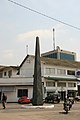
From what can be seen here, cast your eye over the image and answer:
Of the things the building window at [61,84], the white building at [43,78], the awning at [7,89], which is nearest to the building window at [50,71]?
the white building at [43,78]

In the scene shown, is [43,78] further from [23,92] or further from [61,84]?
[61,84]

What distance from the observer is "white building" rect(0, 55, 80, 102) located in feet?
174

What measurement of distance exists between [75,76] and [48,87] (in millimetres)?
8948

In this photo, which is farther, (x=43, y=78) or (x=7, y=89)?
(x=43, y=78)

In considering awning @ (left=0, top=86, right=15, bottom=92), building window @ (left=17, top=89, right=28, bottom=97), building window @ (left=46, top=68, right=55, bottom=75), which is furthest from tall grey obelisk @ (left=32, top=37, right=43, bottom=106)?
building window @ (left=46, top=68, right=55, bottom=75)

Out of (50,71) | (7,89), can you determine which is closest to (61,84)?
(50,71)

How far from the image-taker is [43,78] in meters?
54.3

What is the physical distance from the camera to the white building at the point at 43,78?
52969mm

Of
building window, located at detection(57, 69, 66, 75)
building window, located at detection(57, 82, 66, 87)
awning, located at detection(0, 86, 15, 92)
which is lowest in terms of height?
awning, located at detection(0, 86, 15, 92)

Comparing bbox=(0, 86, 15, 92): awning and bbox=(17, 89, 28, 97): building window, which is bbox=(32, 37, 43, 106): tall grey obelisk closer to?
bbox=(0, 86, 15, 92): awning

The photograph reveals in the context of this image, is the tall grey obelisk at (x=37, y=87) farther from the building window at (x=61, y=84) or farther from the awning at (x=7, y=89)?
the building window at (x=61, y=84)

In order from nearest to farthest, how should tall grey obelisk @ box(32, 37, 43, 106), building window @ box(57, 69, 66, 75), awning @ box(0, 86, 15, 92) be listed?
1. tall grey obelisk @ box(32, 37, 43, 106)
2. awning @ box(0, 86, 15, 92)
3. building window @ box(57, 69, 66, 75)

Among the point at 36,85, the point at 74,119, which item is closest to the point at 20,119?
the point at 74,119

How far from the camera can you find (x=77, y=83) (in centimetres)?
6009
